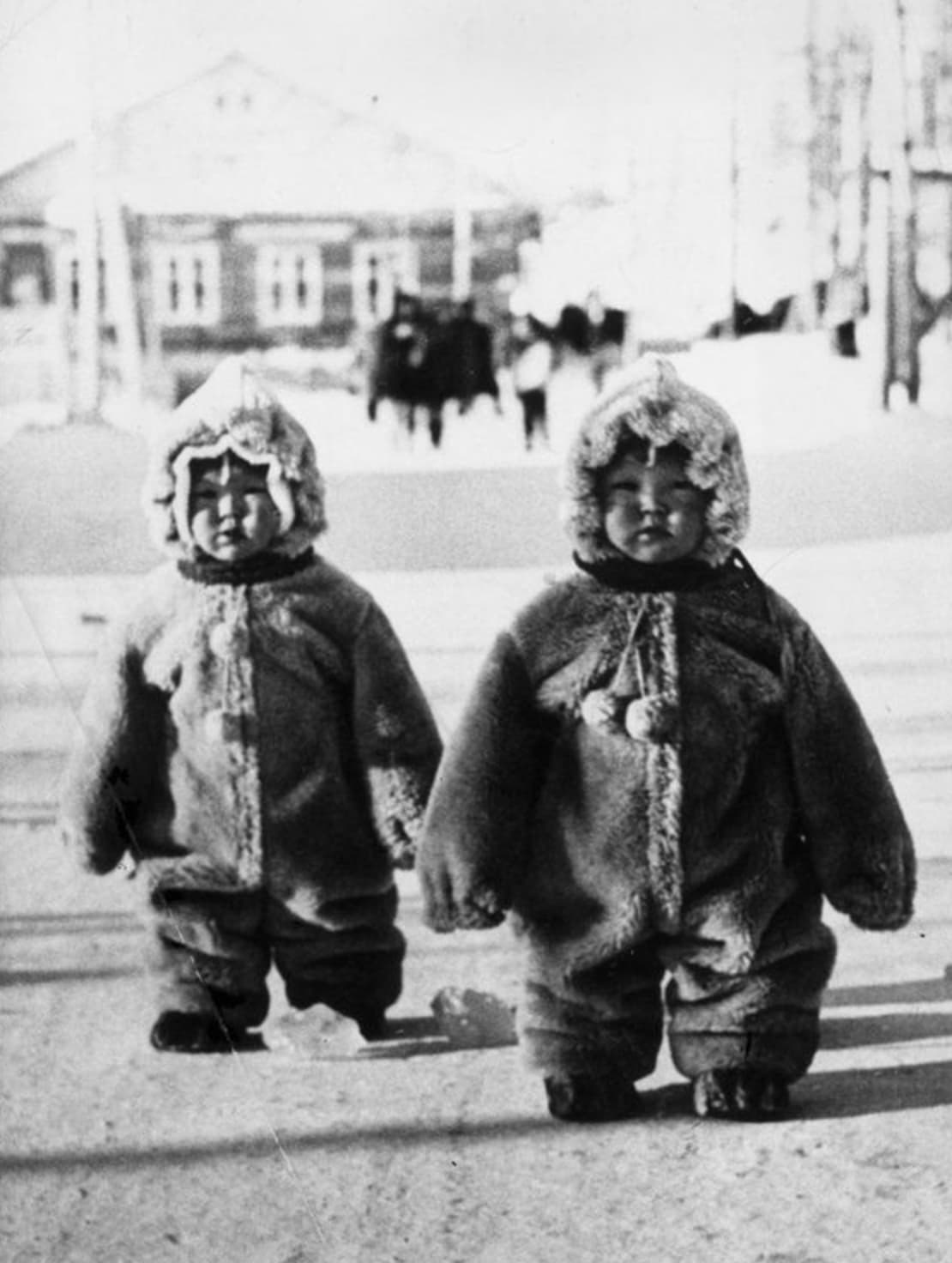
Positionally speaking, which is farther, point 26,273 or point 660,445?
point 26,273

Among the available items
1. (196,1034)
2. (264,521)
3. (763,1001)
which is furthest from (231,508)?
(763,1001)

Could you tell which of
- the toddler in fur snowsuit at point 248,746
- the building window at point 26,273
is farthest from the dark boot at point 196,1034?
the building window at point 26,273

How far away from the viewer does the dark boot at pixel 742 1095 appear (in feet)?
3.78

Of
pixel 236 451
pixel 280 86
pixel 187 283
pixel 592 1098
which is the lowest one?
pixel 592 1098

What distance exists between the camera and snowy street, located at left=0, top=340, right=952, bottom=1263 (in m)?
1.15

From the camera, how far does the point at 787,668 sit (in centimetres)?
113

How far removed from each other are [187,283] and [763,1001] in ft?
1.93

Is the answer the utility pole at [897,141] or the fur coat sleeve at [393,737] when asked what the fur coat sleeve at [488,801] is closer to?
the fur coat sleeve at [393,737]

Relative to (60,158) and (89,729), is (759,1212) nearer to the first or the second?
(89,729)

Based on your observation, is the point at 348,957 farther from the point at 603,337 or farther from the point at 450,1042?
the point at 603,337

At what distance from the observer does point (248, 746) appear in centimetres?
119

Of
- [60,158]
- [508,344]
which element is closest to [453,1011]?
[508,344]

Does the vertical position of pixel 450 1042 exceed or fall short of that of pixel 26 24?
it falls short

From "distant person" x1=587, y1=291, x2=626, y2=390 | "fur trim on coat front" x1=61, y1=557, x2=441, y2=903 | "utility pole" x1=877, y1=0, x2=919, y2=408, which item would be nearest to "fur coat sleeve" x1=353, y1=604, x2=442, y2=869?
"fur trim on coat front" x1=61, y1=557, x2=441, y2=903
